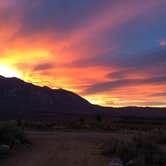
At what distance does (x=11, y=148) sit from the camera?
25.2 m

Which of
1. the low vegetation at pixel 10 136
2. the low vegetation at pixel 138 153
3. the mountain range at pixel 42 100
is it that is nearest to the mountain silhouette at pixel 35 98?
the mountain range at pixel 42 100

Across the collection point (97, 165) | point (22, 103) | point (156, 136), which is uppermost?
point (22, 103)

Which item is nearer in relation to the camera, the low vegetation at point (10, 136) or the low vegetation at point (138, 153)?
the low vegetation at point (138, 153)

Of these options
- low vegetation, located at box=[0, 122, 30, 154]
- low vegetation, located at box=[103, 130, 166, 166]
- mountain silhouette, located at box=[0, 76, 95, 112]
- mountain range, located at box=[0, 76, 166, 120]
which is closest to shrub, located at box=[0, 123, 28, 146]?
low vegetation, located at box=[0, 122, 30, 154]

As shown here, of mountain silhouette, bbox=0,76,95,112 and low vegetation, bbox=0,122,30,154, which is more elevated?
mountain silhouette, bbox=0,76,95,112

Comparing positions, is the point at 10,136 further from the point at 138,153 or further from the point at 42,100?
the point at 42,100

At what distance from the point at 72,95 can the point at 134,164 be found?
144 meters

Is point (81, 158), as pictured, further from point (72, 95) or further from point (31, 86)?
point (72, 95)

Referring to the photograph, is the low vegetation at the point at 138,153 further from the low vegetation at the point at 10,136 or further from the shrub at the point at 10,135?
the shrub at the point at 10,135

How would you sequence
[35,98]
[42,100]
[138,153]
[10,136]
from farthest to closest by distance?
[42,100] < [35,98] < [10,136] < [138,153]

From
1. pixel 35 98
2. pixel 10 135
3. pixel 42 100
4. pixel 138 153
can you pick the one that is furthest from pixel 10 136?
pixel 42 100

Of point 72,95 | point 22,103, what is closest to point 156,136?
point 22,103

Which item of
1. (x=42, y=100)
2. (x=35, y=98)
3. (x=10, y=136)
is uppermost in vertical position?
(x=35, y=98)

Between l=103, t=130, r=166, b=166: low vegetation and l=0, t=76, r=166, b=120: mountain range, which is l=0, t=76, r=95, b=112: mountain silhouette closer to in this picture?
l=0, t=76, r=166, b=120: mountain range
